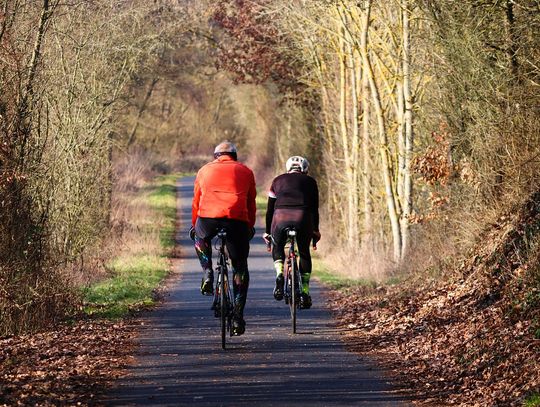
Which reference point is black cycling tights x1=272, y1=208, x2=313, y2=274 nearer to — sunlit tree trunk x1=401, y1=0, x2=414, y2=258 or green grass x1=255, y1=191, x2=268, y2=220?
sunlit tree trunk x1=401, y1=0, x2=414, y2=258

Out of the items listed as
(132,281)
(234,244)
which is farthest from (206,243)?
(132,281)

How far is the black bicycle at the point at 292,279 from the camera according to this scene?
14.9 m

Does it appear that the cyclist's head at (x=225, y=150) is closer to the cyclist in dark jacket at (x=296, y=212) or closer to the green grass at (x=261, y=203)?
the cyclist in dark jacket at (x=296, y=212)

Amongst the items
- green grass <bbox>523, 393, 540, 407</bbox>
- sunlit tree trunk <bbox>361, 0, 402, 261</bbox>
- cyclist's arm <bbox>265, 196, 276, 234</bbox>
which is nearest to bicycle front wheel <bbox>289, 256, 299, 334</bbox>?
cyclist's arm <bbox>265, 196, 276, 234</bbox>

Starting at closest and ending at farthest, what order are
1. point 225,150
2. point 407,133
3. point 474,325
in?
1. point 474,325
2. point 225,150
3. point 407,133

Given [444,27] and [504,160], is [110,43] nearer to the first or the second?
[444,27]

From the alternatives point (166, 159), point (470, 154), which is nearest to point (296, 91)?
point (470, 154)

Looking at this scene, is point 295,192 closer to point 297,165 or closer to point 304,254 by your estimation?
point 297,165

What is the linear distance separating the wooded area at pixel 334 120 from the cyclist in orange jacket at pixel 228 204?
2.17 meters

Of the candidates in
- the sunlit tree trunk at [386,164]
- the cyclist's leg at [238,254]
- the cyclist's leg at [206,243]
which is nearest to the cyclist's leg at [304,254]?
the cyclist's leg at [238,254]

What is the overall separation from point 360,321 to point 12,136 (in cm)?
495

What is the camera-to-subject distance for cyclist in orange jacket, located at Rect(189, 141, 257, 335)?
13.5 m

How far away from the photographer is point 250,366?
40.0 ft

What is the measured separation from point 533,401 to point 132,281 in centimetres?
1438
